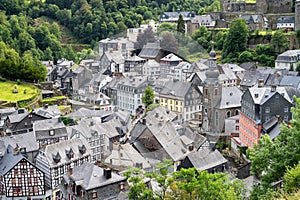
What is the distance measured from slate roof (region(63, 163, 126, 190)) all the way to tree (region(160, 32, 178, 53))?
49144 mm

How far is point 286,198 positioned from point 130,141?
93.0ft

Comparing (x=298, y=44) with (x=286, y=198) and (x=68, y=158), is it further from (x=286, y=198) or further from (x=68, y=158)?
(x=286, y=198)

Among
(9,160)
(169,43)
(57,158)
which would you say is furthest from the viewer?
(169,43)

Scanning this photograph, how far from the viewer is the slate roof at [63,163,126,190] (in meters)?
28.9

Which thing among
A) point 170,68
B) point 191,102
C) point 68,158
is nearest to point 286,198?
point 68,158

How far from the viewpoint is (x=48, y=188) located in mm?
35250

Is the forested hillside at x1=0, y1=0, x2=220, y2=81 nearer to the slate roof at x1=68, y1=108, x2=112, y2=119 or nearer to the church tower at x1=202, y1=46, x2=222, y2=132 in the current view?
the slate roof at x1=68, y1=108, x2=112, y2=119

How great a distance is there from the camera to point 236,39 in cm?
7319

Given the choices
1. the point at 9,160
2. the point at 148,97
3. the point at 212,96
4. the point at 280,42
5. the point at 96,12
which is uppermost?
the point at 96,12

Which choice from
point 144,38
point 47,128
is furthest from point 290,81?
point 144,38

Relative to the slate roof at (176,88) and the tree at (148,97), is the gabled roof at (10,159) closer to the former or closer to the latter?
the tree at (148,97)

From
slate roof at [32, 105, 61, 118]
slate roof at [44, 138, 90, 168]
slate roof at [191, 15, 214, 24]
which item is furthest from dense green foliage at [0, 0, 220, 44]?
slate roof at [44, 138, 90, 168]

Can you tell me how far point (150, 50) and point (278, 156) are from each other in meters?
58.1

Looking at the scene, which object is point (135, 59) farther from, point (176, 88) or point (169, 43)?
point (176, 88)
